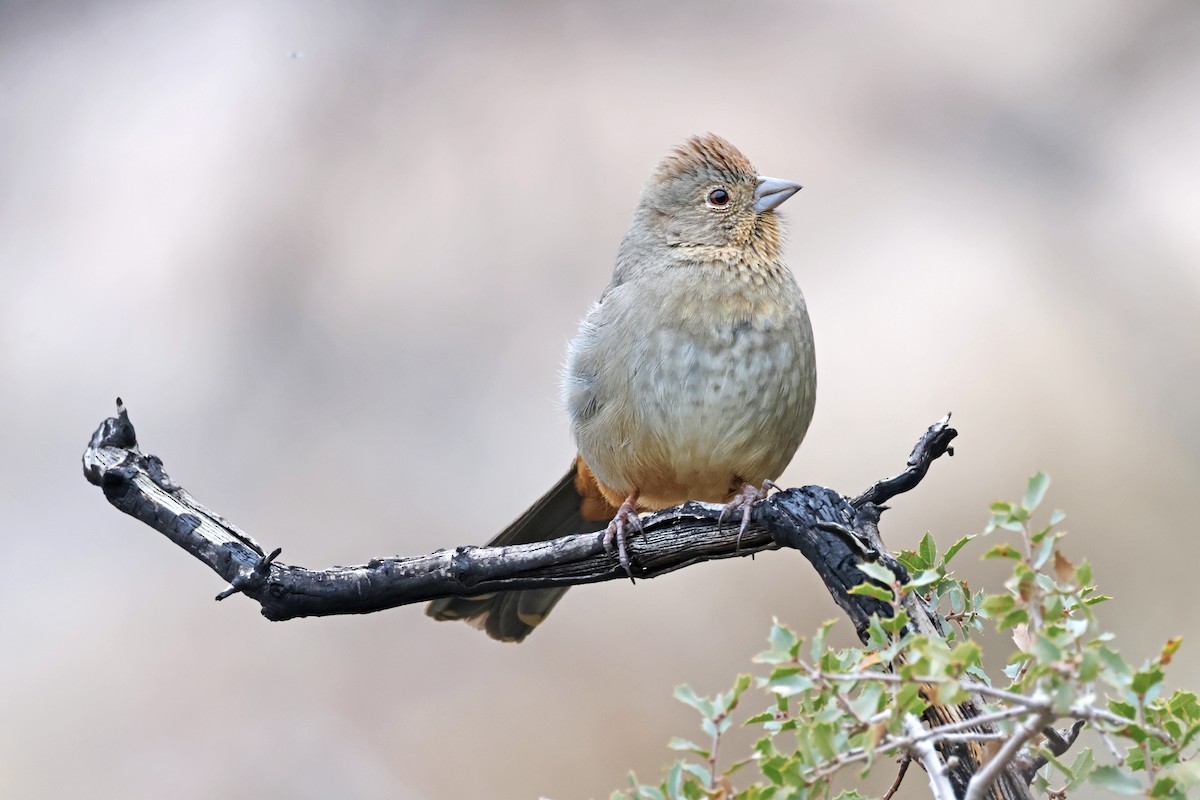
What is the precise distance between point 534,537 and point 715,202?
1055mm

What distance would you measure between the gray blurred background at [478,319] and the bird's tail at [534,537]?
1500mm

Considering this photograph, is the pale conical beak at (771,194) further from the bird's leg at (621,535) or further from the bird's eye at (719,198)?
the bird's leg at (621,535)

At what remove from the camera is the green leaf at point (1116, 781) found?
1.23 metres

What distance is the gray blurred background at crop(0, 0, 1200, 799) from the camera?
4617 millimetres

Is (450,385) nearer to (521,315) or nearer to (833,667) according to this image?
A: (521,315)

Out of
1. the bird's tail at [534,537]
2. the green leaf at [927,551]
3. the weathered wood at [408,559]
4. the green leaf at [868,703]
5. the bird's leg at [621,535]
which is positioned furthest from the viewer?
the bird's tail at [534,537]

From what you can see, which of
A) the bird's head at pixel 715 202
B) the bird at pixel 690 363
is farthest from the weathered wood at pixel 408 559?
the bird's head at pixel 715 202

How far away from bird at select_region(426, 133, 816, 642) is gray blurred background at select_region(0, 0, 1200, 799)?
1.67 meters

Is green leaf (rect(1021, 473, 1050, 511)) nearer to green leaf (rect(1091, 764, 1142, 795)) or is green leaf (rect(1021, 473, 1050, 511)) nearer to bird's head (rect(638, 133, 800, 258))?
green leaf (rect(1091, 764, 1142, 795))

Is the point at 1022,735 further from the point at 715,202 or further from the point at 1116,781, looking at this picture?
the point at 715,202

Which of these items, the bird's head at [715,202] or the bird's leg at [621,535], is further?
the bird's head at [715,202]

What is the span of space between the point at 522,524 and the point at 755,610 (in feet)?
5.74

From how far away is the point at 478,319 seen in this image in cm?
525

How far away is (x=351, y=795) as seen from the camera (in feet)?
14.8
